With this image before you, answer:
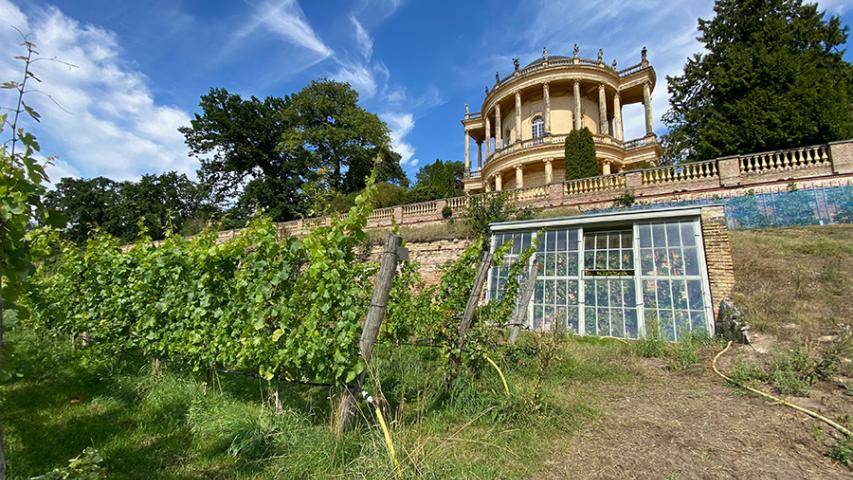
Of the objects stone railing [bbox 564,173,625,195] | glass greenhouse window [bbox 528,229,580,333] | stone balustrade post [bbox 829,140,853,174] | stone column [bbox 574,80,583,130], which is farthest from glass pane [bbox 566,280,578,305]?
stone column [bbox 574,80,583,130]

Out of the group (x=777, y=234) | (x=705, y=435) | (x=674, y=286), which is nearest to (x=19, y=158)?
(x=705, y=435)

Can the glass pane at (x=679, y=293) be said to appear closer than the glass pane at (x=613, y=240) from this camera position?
Yes

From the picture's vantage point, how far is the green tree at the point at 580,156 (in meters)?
16.2

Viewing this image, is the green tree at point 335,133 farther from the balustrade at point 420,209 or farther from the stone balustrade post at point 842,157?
the stone balustrade post at point 842,157

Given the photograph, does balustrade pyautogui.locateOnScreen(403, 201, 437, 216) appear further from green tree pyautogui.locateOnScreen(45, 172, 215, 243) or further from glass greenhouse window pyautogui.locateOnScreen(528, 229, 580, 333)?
green tree pyautogui.locateOnScreen(45, 172, 215, 243)

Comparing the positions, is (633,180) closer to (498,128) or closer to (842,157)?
(842,157)

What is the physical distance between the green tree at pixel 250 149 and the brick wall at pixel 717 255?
85.9 feet

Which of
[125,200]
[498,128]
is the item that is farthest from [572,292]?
[125,200]

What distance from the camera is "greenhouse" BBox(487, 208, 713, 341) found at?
6984mm

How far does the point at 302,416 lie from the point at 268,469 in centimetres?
60

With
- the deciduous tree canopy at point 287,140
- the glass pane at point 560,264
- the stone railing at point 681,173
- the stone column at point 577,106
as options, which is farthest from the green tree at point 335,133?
the glass pane at point 560,264

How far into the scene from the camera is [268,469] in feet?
8.27

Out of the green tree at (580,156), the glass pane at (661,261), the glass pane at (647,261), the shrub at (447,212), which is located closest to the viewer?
the glass pane at (661,261)

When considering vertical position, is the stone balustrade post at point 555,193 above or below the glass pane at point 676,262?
above
